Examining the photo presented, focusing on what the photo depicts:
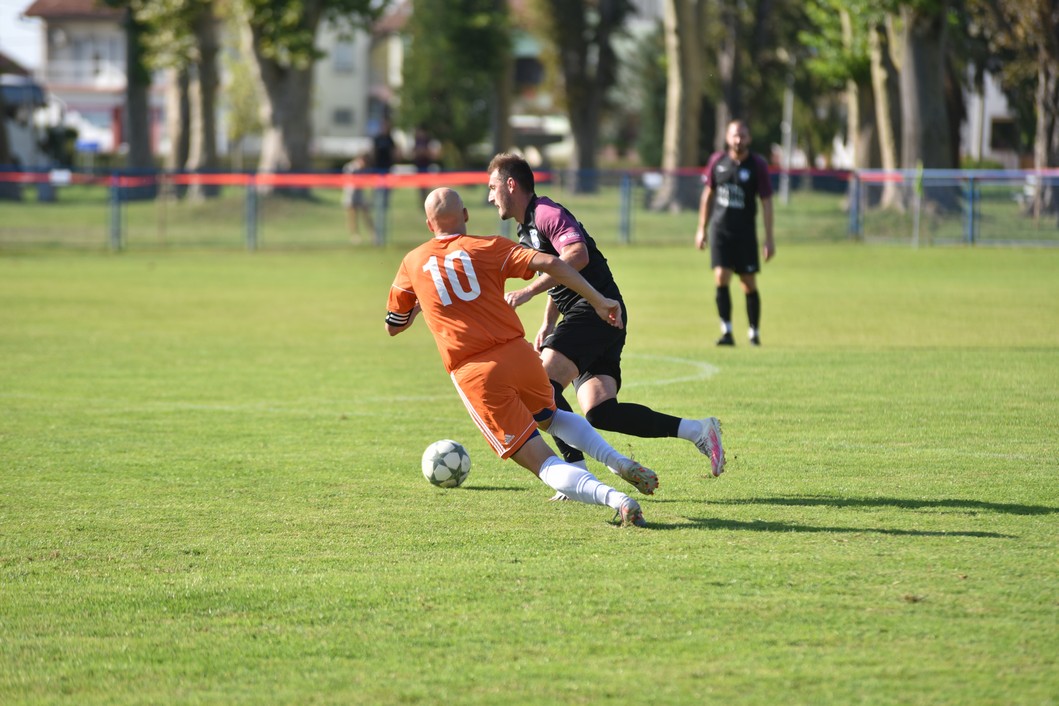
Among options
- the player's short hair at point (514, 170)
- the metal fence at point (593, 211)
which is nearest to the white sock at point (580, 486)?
the player's short hair at point (514, 170)

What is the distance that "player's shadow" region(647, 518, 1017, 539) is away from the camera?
20.3 feet

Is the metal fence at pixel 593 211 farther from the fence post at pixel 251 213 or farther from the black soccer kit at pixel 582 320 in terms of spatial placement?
the black soccer kit at pixel 582 320

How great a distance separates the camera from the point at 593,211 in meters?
32.8

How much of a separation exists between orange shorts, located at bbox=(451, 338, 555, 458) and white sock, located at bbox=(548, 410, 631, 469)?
0.92 ft

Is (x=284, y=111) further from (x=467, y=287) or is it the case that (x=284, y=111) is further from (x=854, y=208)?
(x=467, y=287)

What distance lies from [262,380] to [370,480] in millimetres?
4599

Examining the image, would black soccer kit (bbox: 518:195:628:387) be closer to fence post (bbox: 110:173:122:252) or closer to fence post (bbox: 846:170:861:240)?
fence post (bbox: 110:173:122:252)

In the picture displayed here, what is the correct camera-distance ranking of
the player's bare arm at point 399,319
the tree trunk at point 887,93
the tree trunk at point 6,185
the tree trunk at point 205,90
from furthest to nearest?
the tree trunk at point 205,90, the tree trunk at point 6,185, the tree trunk at point 887,93, the player's bare arm at point 399,319

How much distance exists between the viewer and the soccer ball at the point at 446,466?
739 centimetres

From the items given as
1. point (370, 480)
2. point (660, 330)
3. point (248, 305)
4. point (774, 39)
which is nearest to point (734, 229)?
point (660, 330)

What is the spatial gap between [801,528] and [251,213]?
85.2 feet

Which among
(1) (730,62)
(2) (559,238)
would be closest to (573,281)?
(2) (559,238)

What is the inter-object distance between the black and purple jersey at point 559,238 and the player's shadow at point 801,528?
1.23 metres

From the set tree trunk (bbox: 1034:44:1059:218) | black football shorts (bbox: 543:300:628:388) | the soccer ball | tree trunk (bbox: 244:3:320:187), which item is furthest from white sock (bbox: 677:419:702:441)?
tree trunk (bbox: 244:3:320:187)
